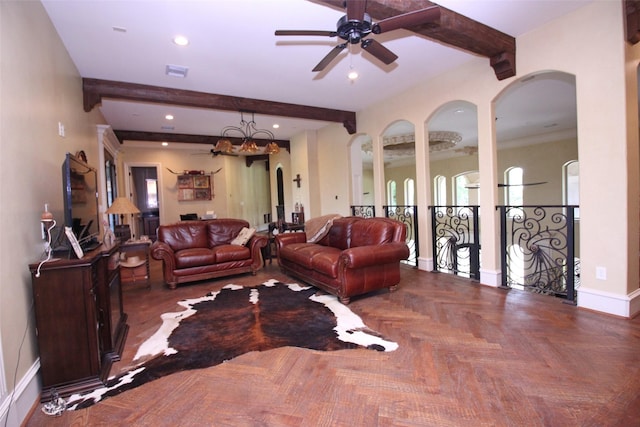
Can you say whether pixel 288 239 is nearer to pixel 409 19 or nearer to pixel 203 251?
pixel 203 251

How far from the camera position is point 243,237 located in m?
5.10

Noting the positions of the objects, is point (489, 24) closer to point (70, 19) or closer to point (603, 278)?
point (603, 278)

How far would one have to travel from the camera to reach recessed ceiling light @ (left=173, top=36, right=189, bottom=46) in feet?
10.6

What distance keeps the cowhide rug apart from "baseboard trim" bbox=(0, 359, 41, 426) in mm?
198

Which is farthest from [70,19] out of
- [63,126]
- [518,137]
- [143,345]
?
[518,137]

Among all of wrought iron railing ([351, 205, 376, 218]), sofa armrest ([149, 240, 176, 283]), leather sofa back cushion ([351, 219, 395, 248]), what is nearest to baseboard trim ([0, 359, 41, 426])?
sofa armrest ([149, 240, 176, 283])

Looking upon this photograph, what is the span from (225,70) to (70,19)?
A: 65.7 inches

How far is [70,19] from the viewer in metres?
2.84

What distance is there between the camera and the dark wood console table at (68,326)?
195 centimetres

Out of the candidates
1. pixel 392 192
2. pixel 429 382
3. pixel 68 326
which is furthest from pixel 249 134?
pixel 392 192

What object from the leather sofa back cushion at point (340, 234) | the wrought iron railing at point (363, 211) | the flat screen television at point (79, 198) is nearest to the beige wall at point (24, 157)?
the flat screen television at point (79, 198)

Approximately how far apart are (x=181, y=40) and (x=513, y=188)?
10.1m

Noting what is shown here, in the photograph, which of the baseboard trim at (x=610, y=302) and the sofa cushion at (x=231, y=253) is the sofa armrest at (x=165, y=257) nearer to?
the sofa cushion at (x=231, y=253)

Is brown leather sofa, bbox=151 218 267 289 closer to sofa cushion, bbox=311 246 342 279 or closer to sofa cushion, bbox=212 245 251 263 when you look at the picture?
sofa cushion, bbox=212 245 251 263
